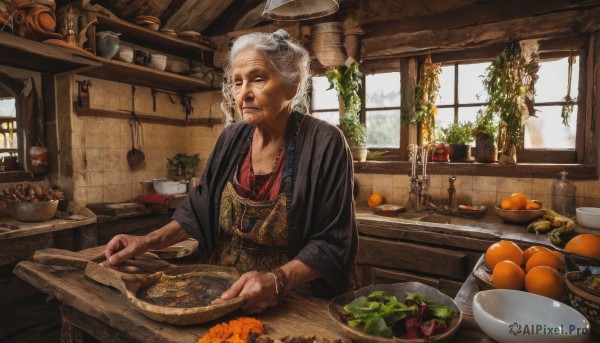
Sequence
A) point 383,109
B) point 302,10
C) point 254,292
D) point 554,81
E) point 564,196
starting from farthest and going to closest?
1. point 383,109
2. point 554,81
3. point 564,196
4. point 302,10
5. point 254,292

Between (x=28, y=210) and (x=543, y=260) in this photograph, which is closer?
(x=543, y=260)

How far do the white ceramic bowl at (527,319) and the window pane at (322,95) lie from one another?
11.7 feet

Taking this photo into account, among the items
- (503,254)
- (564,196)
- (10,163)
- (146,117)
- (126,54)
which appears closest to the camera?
(503,254)

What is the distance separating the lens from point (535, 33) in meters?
3.27

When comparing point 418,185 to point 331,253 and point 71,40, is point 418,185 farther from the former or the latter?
point 71,40

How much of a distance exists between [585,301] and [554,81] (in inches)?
121

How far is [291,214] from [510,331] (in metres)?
0.91

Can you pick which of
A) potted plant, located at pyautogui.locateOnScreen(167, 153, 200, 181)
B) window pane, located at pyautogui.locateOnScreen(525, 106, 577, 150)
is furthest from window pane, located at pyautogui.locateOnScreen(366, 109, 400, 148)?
potted plant, located at pyautogui.locateOnScreen(167, 153, 200, 181)

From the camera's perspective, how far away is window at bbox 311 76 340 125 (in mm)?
4555

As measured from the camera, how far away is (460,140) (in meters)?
3.79

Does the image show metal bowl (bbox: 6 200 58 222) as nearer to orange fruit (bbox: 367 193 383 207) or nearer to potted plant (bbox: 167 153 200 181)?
potted plant (bbox: 167 153 200 181)

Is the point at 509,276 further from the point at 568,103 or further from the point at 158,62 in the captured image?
the point at 158,62

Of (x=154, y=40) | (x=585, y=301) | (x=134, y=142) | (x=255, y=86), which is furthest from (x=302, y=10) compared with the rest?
(x=134, y=142)

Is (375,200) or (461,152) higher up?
(461,152)
